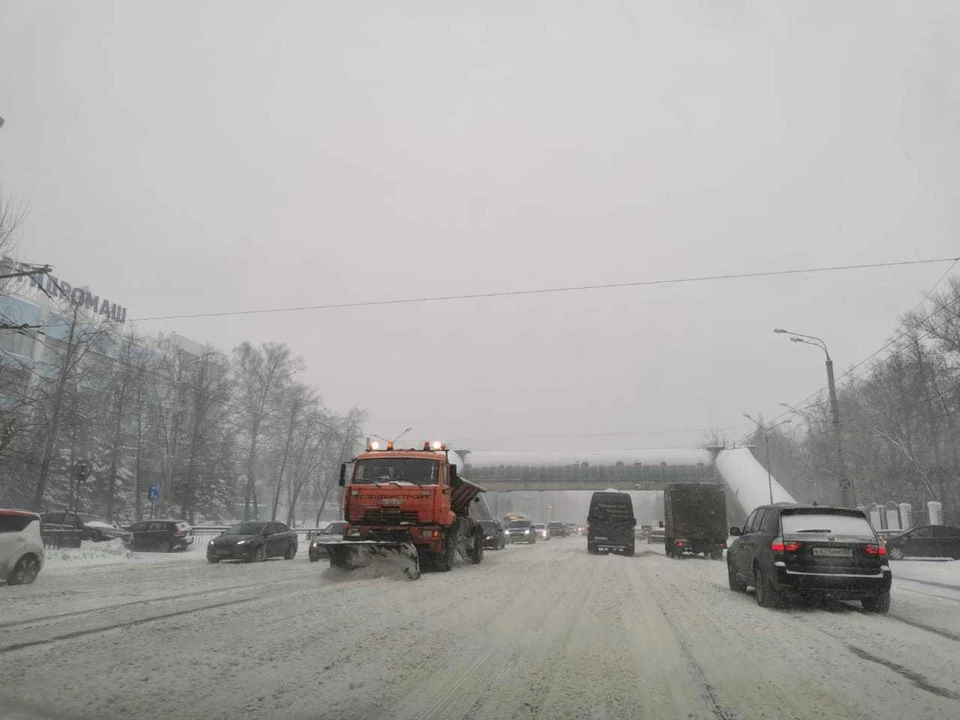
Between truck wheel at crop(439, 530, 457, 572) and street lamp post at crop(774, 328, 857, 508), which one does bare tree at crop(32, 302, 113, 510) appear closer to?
truck wheel at crop(439, 530, 457, 572)

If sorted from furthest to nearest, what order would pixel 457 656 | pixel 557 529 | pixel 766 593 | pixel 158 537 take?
pixel 557 529 → pixel 158 537 → pixel 766 593 → pixel 457 656

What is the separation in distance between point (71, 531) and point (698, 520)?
84.6ft

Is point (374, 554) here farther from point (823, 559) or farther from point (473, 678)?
point (473, 678)

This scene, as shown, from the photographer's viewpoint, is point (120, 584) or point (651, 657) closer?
point (651, 657)

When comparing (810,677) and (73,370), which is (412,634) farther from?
(73,370)

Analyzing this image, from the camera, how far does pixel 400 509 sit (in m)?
15.3

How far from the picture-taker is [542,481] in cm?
6944

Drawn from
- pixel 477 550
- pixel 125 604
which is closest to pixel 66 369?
pixel 477 550

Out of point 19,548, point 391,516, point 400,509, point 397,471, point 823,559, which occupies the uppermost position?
point 397,471

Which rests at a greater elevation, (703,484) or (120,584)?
(703,484)

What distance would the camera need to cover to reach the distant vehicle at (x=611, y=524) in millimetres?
28844

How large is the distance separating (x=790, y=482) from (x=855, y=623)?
271ft

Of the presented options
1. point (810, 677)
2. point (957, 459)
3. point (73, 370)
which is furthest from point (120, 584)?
point (957, 459)

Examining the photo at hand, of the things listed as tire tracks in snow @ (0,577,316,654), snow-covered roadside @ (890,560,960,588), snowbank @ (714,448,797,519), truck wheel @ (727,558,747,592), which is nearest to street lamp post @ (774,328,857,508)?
snow-covered roadside @ (890,560,960,588)
